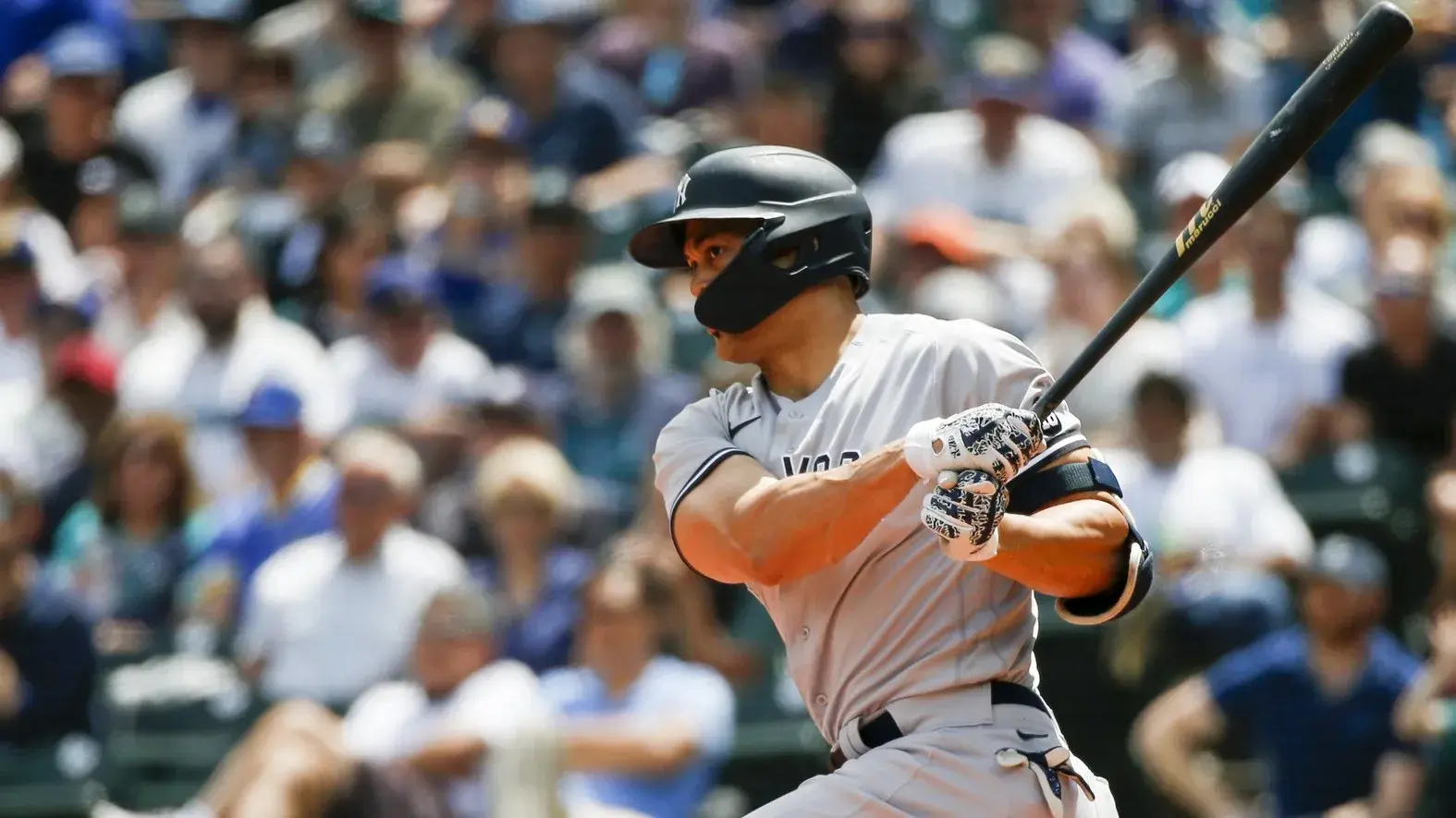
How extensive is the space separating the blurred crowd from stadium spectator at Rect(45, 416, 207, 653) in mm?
19

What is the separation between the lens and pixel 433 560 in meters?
7.74

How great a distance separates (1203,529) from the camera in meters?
7.36

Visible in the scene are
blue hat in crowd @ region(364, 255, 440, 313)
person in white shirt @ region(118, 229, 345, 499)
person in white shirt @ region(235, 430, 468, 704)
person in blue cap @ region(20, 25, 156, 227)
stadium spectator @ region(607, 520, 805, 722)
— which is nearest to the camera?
stadium spectator @ region(607, 520, 805, 722)

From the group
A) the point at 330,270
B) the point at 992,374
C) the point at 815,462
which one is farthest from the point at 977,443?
the point at 330,270

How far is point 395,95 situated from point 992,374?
7412 millimetres

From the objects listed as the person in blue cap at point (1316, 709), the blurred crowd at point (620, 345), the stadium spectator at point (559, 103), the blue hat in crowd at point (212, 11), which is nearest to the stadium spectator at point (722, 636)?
the blurred crowd at point (620, 345)

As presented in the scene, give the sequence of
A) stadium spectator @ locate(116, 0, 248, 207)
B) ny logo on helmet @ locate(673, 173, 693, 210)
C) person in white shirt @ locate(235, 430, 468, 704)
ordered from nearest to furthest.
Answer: ny logo on helmet @ locate(673, 173, 693, 210) < person in white shirt @ locate(235, 430, 468, 704) < stadium spectator @ locate(116, 0, 248, 207)

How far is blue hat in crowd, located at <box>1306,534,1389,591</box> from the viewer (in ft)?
22.4

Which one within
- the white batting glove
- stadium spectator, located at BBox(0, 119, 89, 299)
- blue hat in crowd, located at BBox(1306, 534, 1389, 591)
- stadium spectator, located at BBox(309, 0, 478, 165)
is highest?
the white batting glove

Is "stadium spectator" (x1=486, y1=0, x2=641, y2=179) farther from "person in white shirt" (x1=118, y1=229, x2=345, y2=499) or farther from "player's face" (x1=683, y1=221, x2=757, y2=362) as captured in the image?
"player's face" (x1=683, y1=221, x2=757, y2=362)

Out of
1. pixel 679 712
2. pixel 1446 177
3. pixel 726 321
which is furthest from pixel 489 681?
pixel 1446 177

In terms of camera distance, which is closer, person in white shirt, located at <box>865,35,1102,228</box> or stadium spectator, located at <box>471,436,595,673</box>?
stadium spectator, located at <box>471,436,595,673</box>

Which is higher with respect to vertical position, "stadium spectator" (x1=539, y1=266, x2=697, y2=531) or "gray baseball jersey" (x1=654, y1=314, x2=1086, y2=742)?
"gray baseball jersey" (x1=654, y1=314, x2=1086, y2=742)

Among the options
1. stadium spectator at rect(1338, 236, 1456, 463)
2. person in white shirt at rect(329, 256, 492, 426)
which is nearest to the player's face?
stadium spectator at rect(1338, 236, 1456, 463)
